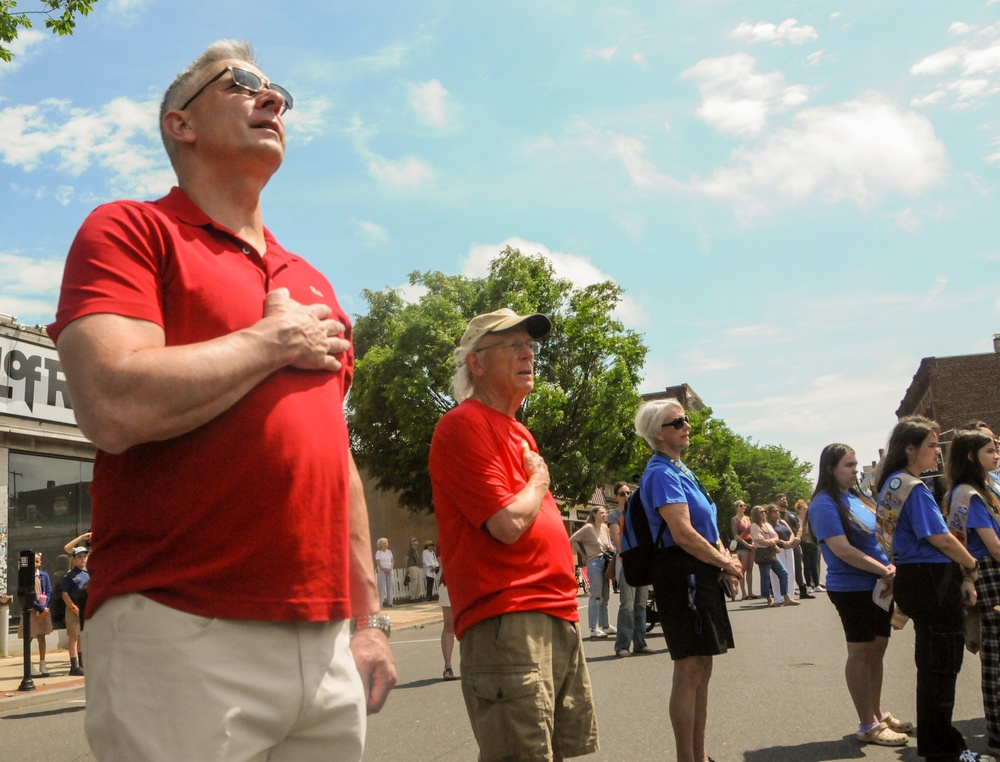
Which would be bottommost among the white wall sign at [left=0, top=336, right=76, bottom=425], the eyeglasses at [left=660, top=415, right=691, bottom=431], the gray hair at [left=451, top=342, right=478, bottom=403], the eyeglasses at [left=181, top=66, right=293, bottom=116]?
the eyeglasses at [left=660, top=415, right=691, bottom=431]

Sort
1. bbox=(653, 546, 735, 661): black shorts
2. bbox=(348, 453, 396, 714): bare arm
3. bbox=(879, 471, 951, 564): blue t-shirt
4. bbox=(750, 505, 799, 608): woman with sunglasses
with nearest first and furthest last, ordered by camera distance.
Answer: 1. bbox=(348, 453, 396, 714): bare arm
2. bbox=(653, 546, 735, 661): black shorts
3. bbox=(879, 471, 951, 564): blue t-shirt
4. bbox=(750, 505, 799, 608): woman with sunglasses

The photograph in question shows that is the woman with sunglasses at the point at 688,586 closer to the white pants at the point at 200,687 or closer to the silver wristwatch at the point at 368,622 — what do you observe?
the silver wristwatch at the point at 368,622

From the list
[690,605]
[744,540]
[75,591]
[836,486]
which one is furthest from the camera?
[744,540]

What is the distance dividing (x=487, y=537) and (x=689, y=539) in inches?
70.7

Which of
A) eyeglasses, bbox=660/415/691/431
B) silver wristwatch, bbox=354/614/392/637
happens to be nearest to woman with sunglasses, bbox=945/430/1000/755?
eyeglasses, bbox=660/415/691/431

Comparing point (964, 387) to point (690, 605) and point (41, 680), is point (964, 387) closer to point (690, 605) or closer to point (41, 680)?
point (41, 680)

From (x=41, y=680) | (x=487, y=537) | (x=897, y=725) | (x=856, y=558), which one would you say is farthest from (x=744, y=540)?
(x=487, y=537)

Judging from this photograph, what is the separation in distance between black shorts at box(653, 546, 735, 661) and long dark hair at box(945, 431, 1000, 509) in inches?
77.1

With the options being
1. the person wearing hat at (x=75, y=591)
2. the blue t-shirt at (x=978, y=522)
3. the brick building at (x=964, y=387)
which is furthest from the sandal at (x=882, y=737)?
the brick building at (x=964, y=387)

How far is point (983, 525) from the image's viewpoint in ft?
19.1

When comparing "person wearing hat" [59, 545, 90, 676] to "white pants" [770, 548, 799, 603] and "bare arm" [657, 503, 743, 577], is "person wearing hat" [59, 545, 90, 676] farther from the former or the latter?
"white pants" [770, 548, 799, 603]

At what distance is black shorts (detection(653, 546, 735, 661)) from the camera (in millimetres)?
4910

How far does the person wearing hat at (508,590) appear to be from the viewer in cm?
333

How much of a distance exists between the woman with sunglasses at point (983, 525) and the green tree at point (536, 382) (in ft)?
90.0
